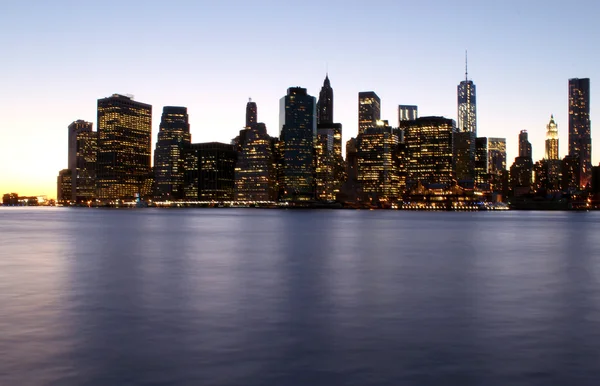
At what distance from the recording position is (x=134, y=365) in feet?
50.0

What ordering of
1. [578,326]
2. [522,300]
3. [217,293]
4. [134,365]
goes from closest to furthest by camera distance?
[134,365] → [578,326] → [522,300] → [217,293]

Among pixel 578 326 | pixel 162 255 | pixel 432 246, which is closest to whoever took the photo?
pixel 578 326

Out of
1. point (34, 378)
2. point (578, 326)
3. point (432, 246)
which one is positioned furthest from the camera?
point (432, 246)

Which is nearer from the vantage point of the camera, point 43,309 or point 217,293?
point 43,309

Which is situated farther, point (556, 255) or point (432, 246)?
point (432, 246)

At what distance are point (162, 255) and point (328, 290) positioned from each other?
2531 centimetres

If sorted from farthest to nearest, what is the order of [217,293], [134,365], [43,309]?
1. [217,293]
2. [43,309]
3. [134,365]

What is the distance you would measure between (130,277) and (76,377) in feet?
72.1

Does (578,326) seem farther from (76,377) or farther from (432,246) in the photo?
(432,246)

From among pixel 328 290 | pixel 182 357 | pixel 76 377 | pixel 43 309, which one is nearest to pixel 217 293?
pixel 328 290

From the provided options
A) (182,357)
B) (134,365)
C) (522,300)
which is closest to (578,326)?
(522,300)

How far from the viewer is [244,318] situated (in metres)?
22.2

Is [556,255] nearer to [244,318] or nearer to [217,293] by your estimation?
[217,293]

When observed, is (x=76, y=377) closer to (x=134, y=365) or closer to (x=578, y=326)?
(x=134, y=365)
